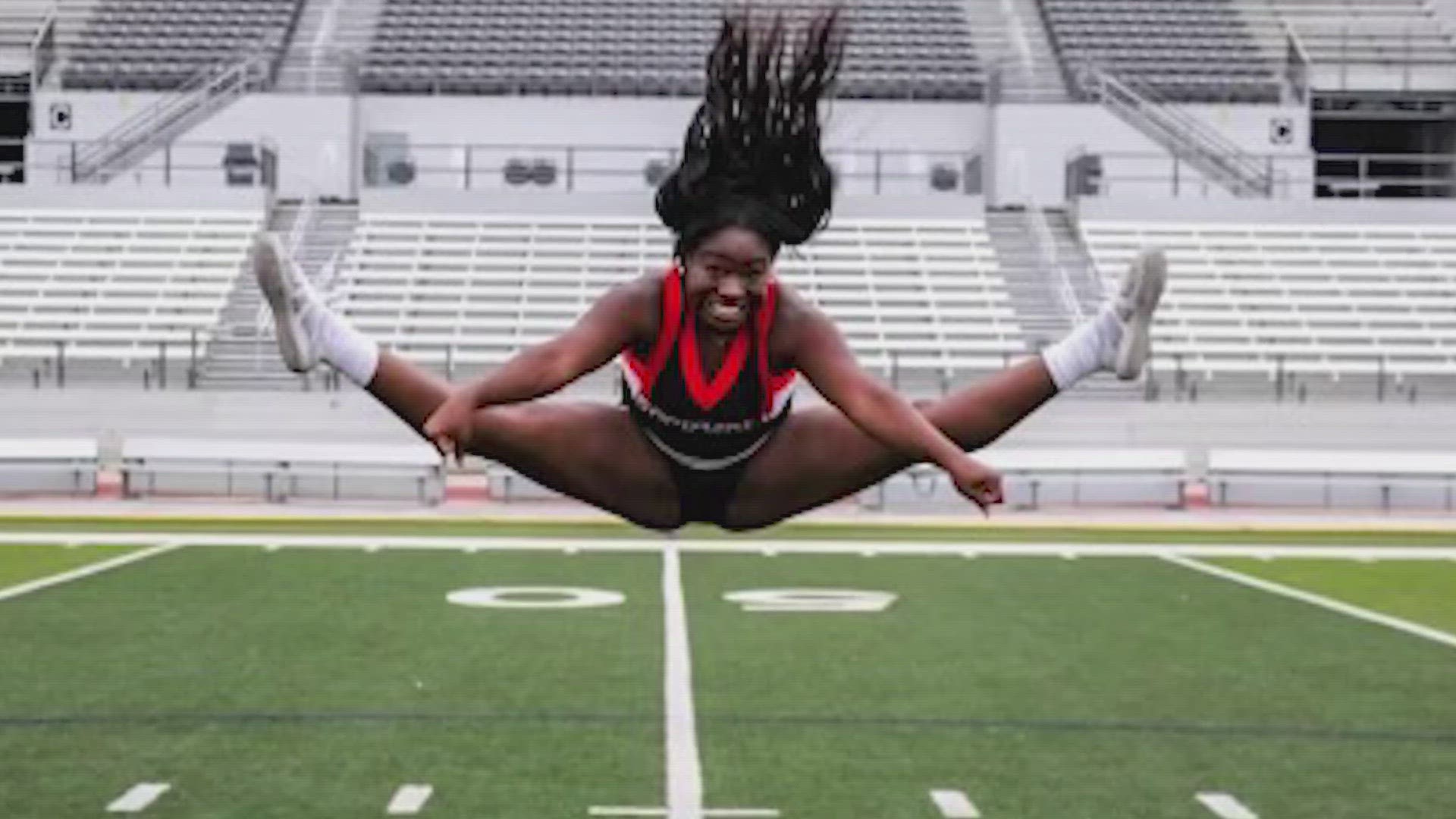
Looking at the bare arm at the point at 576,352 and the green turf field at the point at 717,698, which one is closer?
the bare arm at the point at 576,352

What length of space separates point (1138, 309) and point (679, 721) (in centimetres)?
394

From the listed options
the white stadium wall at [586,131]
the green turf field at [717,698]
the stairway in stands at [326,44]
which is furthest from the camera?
the stairway in stands at [326,44]

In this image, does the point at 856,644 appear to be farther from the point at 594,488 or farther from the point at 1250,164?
the point at 1250,164

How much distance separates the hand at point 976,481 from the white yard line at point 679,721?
246 centimetres

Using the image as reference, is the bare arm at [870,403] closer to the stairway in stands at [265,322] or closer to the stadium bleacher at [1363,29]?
the stairway in stands at [265,322]

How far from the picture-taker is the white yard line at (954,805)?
257 inches

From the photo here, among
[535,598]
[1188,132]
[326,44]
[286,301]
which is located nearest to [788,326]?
[286,301]

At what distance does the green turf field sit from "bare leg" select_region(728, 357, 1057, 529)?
5.77ft

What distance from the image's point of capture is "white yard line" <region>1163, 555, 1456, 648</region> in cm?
1140

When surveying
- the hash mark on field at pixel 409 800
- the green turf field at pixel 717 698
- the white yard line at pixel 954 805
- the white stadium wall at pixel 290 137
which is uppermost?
the white stadium wall at pixel 290 137

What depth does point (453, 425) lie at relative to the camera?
417 centimetres

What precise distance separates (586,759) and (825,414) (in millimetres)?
2594

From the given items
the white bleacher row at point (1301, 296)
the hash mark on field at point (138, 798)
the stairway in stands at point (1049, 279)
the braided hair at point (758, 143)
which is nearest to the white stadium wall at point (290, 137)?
the stairway in stands at point (1049, 279)

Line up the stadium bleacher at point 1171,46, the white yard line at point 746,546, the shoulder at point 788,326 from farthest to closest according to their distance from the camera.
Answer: the stadium bleacher at point 1171,46 → the white yard line at point 746,546 → the shoulder at point 788,326
